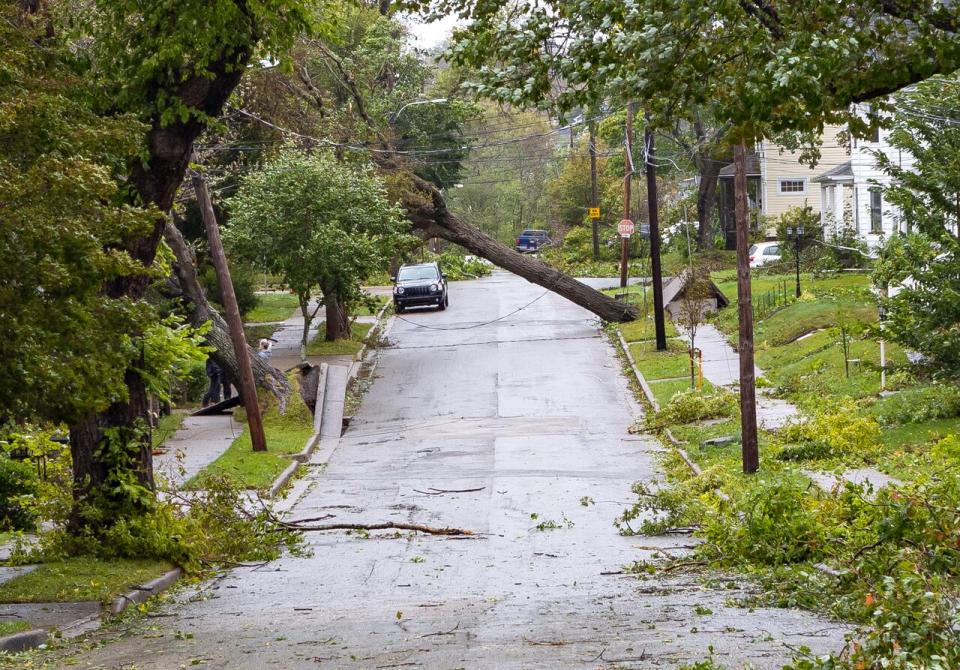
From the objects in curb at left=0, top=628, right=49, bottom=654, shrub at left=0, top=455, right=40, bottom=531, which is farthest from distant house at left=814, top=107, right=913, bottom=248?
curb at left=0, top=628, right=49, bottom=654

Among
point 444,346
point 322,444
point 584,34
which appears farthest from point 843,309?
point 584,34

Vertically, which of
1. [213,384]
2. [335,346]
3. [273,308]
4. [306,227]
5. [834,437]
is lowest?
[834,437]

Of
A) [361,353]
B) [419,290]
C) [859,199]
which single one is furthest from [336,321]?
[859,199]

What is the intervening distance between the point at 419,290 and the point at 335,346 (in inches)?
370

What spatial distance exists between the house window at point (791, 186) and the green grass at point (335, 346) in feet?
105

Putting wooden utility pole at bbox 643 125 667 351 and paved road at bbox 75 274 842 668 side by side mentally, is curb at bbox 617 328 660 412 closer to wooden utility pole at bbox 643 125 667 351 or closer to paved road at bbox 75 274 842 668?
paved road at bbox 75 274 842 668

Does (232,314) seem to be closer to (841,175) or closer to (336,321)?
(336,321)

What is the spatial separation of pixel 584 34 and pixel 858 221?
37.6 meters

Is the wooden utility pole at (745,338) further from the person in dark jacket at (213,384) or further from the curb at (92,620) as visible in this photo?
the person in dark jacket at (213,384)

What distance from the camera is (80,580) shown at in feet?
41.0

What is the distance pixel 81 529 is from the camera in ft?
45.3

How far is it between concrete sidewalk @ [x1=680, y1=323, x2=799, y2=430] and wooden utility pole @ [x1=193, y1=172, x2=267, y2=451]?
9811 mm

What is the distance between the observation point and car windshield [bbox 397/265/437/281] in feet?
161

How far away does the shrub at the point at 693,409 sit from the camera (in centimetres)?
2542
